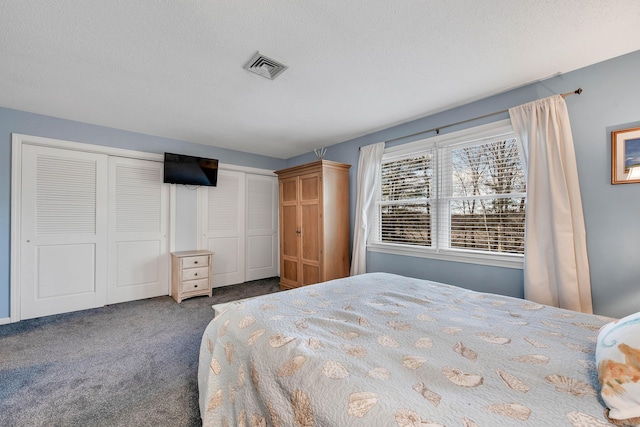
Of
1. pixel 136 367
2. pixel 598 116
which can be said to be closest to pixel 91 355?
pixel 136 367

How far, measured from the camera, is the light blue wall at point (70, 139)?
281 centimetres

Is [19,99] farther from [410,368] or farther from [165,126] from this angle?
[410,368]

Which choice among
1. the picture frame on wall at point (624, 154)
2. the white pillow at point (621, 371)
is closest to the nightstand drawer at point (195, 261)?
the white pillow at point (621, 371)

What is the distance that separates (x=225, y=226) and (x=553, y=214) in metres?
4.19

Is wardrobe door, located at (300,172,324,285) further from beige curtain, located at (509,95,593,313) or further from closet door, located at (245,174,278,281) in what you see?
beige curtain, located at (509,95,593,313)

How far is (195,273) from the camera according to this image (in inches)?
144

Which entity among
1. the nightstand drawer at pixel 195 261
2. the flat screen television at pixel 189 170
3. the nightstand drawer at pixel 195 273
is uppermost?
the flat screen television at pixel 189 170

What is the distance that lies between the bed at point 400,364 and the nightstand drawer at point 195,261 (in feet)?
7.87

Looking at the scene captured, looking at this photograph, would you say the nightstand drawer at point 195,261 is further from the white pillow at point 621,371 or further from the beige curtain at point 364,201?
the white pillow at point 621,371

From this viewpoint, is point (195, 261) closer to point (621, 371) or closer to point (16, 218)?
point (16, 218)

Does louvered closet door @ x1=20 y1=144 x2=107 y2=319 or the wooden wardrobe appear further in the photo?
the wooden wardrobe

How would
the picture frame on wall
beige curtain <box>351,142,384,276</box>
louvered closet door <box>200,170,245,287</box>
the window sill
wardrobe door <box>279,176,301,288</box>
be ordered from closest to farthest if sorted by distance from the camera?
1. the picture frame on wall
2. the window sill
3. beige curtain <box>351,142,384,276</box>
4. wardrobe door <box>279,176,301,288</box>
5. louvered closet door <box>200,170,245,287</box>

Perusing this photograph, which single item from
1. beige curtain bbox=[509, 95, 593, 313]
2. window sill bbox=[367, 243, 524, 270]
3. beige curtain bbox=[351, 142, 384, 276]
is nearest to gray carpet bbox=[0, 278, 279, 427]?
beige curtain bbox=[351, 142, 384, 276]

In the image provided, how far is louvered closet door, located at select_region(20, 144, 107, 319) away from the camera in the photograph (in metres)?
2.95
